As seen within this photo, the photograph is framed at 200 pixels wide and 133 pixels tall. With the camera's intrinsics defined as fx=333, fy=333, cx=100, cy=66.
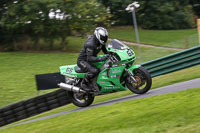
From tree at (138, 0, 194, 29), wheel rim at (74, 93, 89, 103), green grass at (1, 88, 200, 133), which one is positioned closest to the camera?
green grass at (1, 88, 200, 133)

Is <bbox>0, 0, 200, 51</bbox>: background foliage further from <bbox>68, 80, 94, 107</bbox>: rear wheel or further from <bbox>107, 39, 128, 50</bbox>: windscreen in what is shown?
<bbox>107, 39, 128, 50</bbox>: windscreen

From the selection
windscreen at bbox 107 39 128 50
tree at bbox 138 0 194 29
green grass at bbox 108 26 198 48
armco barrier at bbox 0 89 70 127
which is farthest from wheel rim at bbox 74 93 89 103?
tree at bbox 138 0 194 29

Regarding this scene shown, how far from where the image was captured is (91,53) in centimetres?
839

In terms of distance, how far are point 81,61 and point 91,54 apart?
52 centimetres

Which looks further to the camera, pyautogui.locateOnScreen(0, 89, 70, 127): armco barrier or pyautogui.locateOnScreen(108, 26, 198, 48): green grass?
pyautogui.locateOnScreen(108, 26, 198, 48): green grass

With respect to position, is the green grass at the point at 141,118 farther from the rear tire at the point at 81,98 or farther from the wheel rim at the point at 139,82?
the rear tire at the point at 81,98

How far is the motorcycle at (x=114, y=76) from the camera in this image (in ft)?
26.7

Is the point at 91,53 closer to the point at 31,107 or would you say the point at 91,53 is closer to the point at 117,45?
the point at 117,45

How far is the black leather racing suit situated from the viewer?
8.38 metres

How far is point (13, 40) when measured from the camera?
28.1 metres

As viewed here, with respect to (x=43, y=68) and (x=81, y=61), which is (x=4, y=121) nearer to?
(x=81, y=61)

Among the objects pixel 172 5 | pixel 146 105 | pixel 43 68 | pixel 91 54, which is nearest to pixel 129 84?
pixel 91 54

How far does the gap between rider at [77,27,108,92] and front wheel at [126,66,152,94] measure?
88 cm

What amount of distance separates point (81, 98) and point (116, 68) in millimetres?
1507
